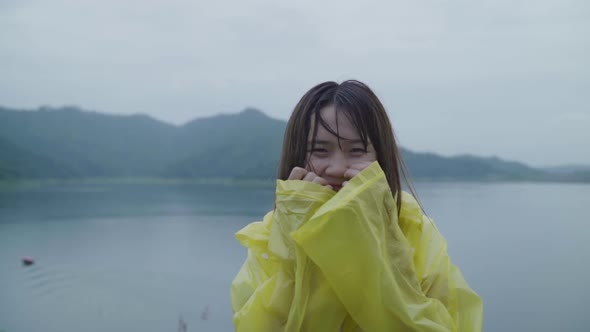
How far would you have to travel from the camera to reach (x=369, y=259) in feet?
3.07

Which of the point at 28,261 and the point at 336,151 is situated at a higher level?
the point at 336,151

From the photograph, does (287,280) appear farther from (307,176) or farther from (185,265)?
(185,265)

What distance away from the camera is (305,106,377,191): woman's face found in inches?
43.2

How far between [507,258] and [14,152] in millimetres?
40794

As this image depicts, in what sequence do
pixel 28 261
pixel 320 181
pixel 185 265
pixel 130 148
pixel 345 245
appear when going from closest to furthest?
1. pixel 345 245
2. pixel 320 181
3. pixel 28 261
4. pixel 185 265
5. pixel 130 148

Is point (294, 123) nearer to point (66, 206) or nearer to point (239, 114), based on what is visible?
point (66, 206)

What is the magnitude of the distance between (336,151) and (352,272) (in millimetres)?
308

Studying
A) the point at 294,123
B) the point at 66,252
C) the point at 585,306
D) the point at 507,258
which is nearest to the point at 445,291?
the point at 294,123

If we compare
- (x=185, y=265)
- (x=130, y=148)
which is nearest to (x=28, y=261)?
(x=185, y=265)

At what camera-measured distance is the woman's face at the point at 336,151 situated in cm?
110

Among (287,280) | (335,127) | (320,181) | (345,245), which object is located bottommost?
(287,280)

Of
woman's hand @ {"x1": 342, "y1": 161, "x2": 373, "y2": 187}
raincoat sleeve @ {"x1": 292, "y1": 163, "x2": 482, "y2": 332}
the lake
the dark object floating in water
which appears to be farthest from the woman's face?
the dark object floating in water

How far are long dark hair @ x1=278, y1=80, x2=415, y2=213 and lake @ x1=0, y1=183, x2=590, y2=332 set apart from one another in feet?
24.6

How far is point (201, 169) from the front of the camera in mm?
47156
